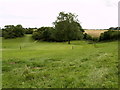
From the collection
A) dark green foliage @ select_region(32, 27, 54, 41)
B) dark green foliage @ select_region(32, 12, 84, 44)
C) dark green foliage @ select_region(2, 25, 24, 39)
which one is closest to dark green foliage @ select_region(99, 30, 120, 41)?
dark green foliage @ select_region(32, 12, 84, 44)

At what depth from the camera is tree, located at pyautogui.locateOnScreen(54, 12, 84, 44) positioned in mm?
63125

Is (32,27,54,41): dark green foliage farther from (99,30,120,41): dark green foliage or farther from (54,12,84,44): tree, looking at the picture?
(99,30,120,41): dark green foliage

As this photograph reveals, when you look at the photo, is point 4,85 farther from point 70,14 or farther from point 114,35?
point 114,35

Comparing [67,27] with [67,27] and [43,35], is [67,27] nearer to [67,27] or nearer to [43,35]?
[67,27]

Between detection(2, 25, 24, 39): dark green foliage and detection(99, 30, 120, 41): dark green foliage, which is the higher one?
detection(2, 25, 24, 39): dark green foliage

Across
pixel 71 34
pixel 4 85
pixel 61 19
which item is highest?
pixel 61 19

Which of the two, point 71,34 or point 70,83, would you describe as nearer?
point 70,83

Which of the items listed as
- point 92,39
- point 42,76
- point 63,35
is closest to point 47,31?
point 63,35

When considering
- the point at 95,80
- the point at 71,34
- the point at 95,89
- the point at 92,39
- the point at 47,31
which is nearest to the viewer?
the point at 95,89

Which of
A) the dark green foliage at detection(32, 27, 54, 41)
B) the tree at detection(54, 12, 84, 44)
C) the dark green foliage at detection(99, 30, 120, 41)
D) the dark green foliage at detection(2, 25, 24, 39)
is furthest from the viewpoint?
the dark green foliage at detection(2, 25, 24, 39)

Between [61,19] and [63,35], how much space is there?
731cm

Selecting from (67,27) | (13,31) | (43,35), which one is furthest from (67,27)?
(13,31)

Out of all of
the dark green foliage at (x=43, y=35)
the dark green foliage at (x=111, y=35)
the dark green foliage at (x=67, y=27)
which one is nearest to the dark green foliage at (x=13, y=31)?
the dark green foliage at (x=43, y=35)

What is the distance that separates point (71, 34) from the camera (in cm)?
6347
